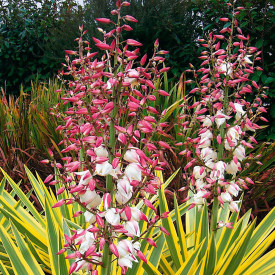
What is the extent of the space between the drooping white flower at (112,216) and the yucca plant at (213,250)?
1.59 feet

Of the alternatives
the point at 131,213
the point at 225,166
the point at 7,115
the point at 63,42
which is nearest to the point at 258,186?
the point at 225,166

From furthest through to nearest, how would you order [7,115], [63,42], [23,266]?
1. [63,42]
2. [7,115]
3. [23,266]

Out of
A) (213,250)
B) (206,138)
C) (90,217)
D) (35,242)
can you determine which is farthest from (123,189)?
(35,242)

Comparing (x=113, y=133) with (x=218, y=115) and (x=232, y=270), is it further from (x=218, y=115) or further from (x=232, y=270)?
(x=232, y=270)

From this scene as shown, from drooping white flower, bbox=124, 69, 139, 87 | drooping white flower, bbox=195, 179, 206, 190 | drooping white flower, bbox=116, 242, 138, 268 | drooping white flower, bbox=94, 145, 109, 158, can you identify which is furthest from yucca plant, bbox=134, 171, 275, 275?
drooping white flower, bbox=124, 69, 139, 87

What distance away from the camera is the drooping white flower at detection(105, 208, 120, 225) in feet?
3.07

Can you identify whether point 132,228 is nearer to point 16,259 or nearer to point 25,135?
point 16,259

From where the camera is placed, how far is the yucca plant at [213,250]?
4.39ft

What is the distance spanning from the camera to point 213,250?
135 cm

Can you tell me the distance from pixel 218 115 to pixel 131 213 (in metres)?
0.70

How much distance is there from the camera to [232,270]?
1401 mm

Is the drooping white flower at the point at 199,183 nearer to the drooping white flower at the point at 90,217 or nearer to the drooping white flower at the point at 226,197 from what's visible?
the drooping white flower at the point at 226,197

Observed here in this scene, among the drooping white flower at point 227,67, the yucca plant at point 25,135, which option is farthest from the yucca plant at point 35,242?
the yucca plant at point 25,135

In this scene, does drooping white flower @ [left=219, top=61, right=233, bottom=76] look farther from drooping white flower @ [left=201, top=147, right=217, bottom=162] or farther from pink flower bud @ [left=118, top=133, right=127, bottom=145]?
pink flower bud @ [left=118, top=133, right=127, bottom=145]
